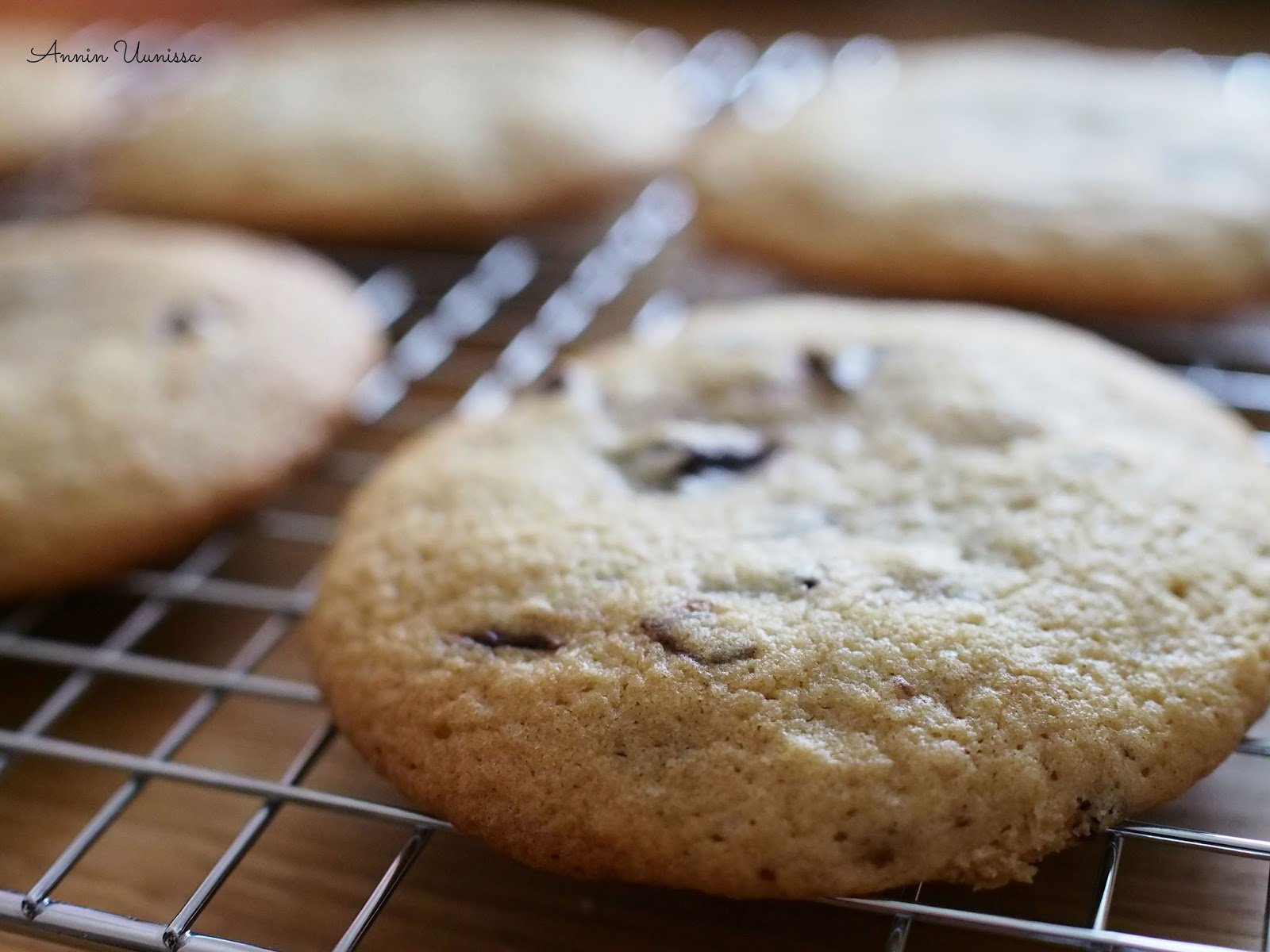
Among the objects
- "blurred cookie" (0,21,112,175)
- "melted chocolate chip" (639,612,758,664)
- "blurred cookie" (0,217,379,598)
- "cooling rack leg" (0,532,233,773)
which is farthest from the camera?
"blurred cookie" (0,21,112,175)

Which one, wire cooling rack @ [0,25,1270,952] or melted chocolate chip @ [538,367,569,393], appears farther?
melted chocolate chip @ [538,367,569,393]

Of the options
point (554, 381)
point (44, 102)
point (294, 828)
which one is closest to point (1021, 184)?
point (554, 381)

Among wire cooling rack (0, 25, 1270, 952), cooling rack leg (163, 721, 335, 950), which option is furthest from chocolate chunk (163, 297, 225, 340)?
cooling rack leg (163, 721, 335, 950)

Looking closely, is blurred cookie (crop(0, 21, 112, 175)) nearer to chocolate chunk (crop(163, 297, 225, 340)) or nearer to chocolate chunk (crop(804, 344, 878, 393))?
chocolate chunk (crop(163, 297, 225, 340))

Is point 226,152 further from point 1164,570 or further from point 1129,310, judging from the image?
point 1164,570

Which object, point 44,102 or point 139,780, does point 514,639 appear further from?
point 44,102
